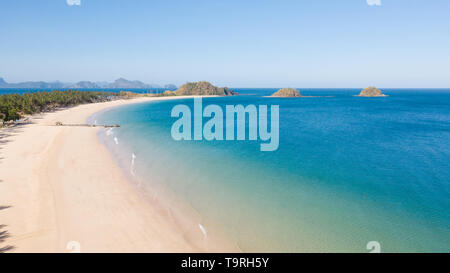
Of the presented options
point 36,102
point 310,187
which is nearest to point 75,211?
point 310,187

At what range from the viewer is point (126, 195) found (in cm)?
2067

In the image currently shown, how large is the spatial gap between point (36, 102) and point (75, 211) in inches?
3258

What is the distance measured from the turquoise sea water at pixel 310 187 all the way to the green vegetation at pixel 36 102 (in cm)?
2796

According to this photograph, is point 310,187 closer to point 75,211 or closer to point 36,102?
point 75,211

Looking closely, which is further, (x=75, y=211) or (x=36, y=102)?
(x=36, y=102)

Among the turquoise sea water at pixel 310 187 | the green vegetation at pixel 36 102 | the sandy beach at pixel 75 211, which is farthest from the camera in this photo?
the green vegetation at pixel 36 102

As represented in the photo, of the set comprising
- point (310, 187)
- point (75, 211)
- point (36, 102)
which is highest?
point (36, 102)

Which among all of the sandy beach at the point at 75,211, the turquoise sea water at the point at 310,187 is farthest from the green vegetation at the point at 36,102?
the sandy beach at the point at 75,211

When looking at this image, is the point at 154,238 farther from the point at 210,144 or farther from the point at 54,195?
the point at 210,144

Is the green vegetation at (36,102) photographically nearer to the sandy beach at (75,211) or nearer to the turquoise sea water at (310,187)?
the turquoise sea water at (310,187)

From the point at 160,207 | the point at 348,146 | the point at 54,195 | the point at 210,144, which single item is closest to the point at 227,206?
the point at 160,207

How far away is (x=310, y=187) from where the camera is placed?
2416 centimetres

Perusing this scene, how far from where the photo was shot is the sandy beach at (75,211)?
13.7m
